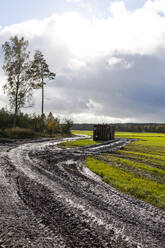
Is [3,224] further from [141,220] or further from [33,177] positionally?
[33,177]

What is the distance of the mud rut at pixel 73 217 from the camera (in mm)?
3214

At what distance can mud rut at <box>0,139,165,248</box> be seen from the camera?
10.5 ft

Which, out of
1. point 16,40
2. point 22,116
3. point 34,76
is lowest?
point 22,116

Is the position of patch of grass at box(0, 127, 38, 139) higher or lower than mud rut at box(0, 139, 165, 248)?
higher

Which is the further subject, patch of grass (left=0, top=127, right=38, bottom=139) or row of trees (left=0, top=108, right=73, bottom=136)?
row of trees (left=0, top=108, right=73, bottom=136)

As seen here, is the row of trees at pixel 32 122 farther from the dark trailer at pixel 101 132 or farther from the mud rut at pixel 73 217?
the mud rut at pixel 73 217

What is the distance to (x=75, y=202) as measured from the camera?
4914 millimetres

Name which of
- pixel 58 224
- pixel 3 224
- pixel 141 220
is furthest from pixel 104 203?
pixel 3 224

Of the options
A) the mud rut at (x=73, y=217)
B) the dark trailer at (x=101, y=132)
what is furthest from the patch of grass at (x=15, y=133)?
the mud rut at (x=73, y=217)

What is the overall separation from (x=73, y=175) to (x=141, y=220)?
162 inches

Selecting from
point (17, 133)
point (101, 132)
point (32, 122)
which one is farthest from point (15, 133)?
point (101, 132)

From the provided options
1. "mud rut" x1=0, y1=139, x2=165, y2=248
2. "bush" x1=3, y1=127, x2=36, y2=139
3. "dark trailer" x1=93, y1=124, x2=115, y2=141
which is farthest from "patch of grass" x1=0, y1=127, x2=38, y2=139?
"mud rut" x1=0, y1=139, x2=165, y2=248

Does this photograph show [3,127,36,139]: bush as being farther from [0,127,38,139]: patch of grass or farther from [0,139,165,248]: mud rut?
[0,139,165,248]: mud rut

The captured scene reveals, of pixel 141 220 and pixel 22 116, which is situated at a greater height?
pixel 22 116
